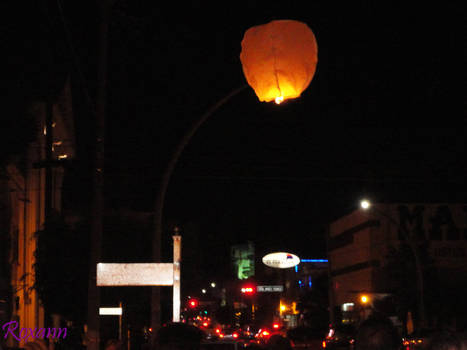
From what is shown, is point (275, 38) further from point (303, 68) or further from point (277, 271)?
point (277, 271)

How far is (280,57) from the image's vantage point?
9.41 meters

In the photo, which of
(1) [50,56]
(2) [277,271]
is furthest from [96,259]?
(2) [277,271]

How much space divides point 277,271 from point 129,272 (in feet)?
292

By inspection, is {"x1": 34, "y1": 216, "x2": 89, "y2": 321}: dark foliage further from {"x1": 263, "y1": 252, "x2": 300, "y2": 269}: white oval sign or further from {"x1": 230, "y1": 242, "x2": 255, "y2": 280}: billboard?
{"x1": 230, "y1": 242, "x2": 255, "y2": 280}: billboard

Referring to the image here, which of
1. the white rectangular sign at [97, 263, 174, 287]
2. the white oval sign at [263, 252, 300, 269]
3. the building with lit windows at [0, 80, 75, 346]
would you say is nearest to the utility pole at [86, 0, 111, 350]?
the white rectangular sign at [97, 263, 174, 287]

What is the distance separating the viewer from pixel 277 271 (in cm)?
9981

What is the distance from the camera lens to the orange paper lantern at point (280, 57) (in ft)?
30.9

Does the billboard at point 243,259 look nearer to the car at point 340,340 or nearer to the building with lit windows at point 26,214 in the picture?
the car at point 340,340

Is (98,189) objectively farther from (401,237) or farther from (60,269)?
(401,237)

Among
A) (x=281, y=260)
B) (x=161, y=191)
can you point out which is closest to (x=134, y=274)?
(x=161, y=191)

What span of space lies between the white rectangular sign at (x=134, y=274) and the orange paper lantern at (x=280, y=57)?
3.44 m

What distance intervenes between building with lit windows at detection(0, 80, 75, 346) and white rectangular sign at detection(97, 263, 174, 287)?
5.74m

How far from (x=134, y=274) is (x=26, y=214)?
37.2 ft

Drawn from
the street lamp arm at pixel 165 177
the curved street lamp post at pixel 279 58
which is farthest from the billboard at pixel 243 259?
the curved street lamp post at pixel 279 58
